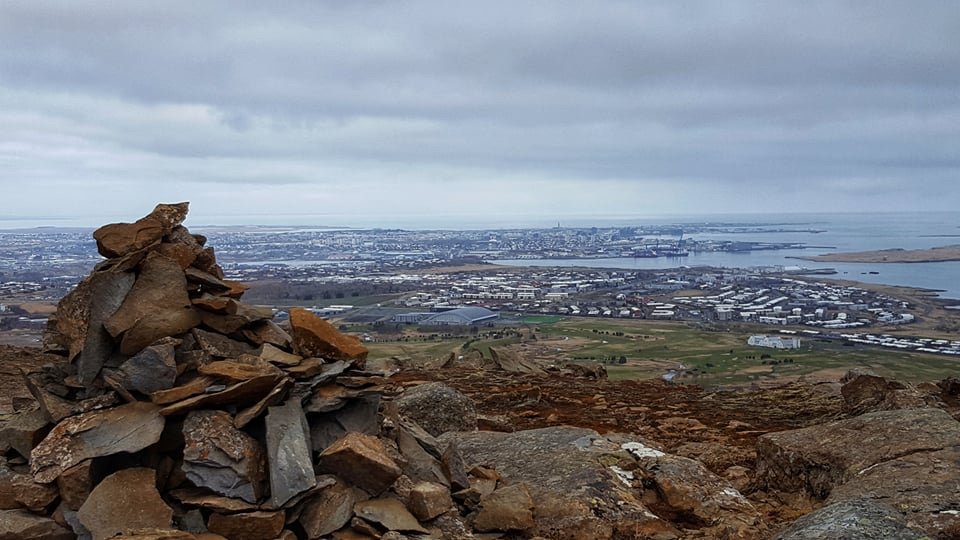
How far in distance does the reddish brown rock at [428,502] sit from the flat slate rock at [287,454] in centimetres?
135

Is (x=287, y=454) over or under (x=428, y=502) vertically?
over

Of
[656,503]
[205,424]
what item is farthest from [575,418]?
[205,424]

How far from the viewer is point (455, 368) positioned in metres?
25.1

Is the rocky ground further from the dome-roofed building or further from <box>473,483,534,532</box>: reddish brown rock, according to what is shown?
the dome-roofed building

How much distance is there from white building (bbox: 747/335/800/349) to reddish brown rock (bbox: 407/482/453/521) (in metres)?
53.0

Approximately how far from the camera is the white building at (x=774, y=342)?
57.8 metres

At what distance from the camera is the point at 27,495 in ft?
27.1

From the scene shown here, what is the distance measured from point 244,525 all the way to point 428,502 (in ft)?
7.45

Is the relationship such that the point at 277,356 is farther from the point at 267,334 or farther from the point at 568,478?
the point at 568,478

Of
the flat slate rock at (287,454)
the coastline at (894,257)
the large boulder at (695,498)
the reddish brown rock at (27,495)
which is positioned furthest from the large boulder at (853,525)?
the coastline at (894,257)

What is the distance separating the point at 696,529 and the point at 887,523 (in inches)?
A: 130

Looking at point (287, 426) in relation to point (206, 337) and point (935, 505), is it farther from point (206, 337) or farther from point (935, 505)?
point (935, 505)

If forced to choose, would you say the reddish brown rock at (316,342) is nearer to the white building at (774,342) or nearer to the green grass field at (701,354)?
the green grass field at (701,354)

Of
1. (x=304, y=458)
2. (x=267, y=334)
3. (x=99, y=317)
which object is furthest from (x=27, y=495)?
(x=267, y=334)
